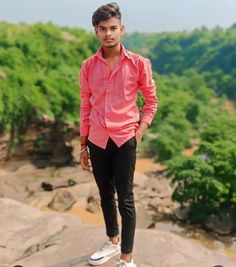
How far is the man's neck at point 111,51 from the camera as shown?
375 centimetres

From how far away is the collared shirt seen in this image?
3.73 meters

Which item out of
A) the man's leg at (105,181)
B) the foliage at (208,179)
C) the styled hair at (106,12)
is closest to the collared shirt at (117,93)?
the man's leg at (105,181)

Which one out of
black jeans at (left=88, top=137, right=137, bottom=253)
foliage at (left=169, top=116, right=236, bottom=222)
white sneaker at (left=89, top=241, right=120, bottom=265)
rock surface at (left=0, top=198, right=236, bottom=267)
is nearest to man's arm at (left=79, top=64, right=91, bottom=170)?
black jeans at (left=88, top=137, right=137, bottom=253)

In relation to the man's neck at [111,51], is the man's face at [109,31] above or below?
above

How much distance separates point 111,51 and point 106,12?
0.35 meters

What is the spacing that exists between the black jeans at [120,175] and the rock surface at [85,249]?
578mm

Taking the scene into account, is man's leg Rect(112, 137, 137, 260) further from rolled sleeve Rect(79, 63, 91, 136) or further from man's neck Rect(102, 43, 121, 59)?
man's neck Rect(102, 43, 121, 59)

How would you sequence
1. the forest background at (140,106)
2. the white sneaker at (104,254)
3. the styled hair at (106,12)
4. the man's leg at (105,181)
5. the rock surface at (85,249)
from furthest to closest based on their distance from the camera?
the forest background at (140,106) < the rock surface at (85,249) < the white sneaker at (104,254) < the man's leg at (105,181) < the styled hair at (106,12)

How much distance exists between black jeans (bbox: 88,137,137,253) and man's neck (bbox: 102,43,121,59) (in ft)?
2.38

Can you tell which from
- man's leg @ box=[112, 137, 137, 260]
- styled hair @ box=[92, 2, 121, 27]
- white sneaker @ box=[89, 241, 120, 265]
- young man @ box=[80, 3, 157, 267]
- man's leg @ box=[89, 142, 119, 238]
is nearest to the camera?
styled hair @ box=[92, 2, 121, 27]

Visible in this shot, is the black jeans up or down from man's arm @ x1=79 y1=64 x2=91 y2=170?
down

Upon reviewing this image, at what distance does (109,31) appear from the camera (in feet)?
11.9

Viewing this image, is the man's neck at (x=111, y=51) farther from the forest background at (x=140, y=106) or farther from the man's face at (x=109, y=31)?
the forest background at (x=140, y=106)

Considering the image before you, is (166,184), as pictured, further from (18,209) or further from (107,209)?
(107,209)
